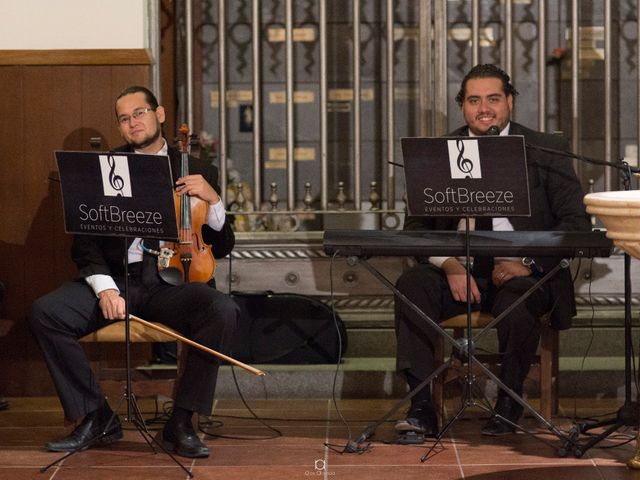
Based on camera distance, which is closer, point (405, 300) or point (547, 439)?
point (405, 300)

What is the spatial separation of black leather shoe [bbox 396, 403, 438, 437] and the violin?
37.2 inches

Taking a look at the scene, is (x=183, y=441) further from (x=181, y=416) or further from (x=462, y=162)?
(x=462, y=162)

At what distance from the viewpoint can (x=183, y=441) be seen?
4.09 metres

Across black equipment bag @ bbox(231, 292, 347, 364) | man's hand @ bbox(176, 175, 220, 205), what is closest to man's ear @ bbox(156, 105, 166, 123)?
man's hand @ bbox(176, 175, 220, 205)

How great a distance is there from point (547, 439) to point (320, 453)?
862 millimetres

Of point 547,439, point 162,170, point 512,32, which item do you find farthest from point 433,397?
point 512,32

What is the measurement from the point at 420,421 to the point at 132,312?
117 cm

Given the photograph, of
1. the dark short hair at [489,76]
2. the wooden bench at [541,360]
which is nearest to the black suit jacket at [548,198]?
the dark short hair at [489,76]

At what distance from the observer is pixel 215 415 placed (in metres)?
4.82

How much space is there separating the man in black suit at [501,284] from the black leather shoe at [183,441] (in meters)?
0.75

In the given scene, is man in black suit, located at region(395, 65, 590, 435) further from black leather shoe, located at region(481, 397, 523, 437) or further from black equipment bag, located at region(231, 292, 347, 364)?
black equipment bag, located at region(231, 292, 347, 364)

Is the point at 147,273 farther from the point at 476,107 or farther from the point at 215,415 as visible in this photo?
the point at 476,107

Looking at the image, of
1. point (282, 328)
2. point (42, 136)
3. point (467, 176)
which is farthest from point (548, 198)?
point (42, 136)

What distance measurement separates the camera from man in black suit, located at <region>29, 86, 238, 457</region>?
416 cm
